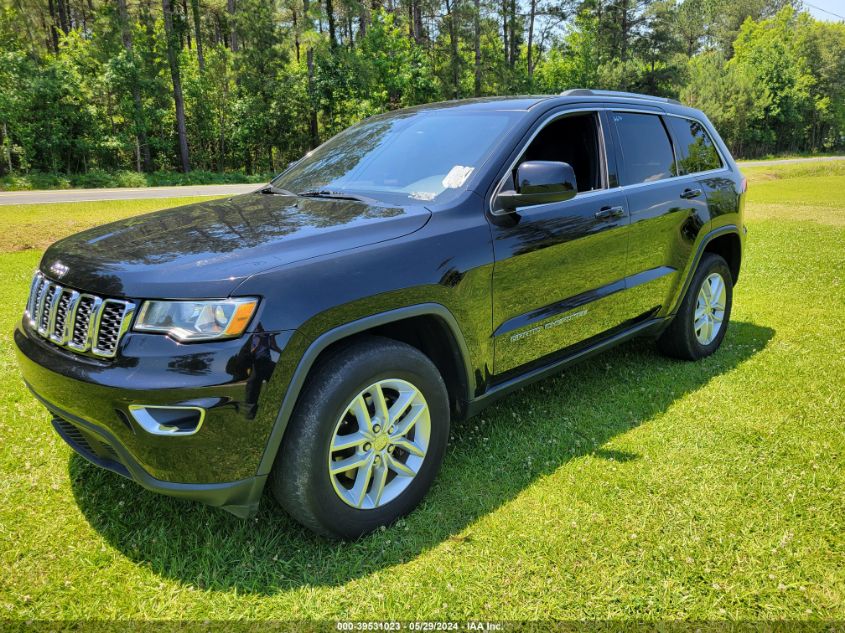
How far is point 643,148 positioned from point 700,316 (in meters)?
1.55

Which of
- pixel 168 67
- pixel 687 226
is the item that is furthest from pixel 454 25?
pixel 687 226

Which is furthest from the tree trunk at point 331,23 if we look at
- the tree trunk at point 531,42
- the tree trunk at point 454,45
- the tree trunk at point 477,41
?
the tree trunk at point 531,42

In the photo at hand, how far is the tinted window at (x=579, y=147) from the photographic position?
3.68 metres

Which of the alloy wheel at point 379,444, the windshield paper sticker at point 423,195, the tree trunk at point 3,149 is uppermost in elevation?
the tree trunk at point 3,149

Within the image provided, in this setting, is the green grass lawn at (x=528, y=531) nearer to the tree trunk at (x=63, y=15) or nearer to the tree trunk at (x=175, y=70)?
the tree trunk at (x=175, y=70)

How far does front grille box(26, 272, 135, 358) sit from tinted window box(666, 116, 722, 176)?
390 centimetres

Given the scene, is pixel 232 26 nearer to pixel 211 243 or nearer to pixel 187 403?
pixel 211 243

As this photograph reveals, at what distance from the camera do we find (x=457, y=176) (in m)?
3.07

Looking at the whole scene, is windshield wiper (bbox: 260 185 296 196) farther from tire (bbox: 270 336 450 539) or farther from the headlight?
the headlight

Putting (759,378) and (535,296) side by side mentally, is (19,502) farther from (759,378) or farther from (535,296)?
(759,378)

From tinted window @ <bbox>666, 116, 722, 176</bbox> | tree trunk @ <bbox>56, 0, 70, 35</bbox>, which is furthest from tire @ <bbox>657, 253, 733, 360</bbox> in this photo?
tree trunk @ <bbox>56, 0, 70, 35</bbox>

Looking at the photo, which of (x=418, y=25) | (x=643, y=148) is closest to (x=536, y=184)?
(x=643, y=148)

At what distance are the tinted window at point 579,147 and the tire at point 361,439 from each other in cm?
178

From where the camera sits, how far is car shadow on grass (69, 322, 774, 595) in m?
2.52
